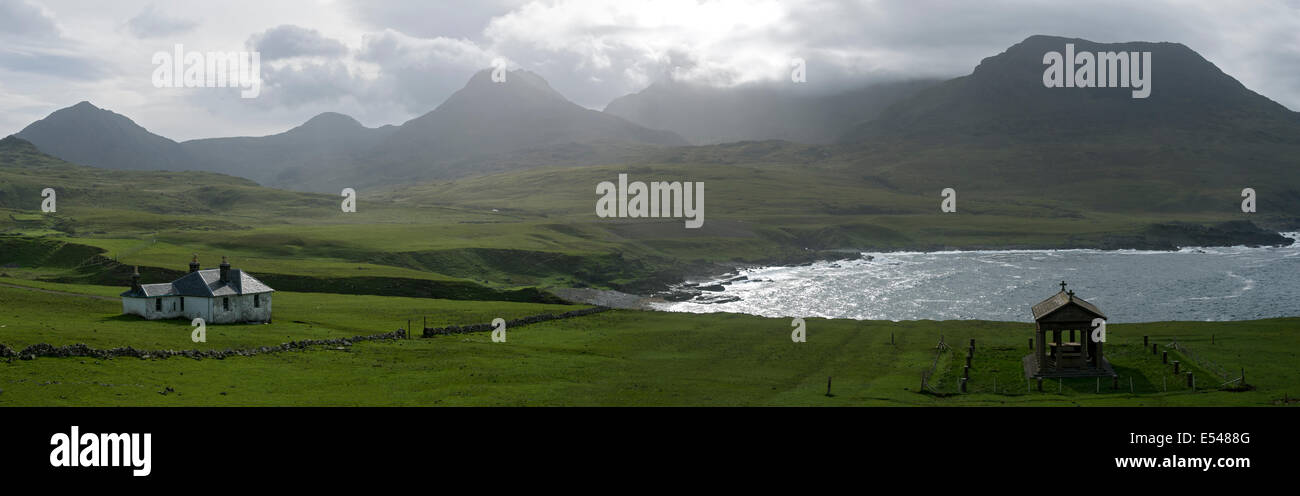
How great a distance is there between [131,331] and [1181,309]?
108 metres

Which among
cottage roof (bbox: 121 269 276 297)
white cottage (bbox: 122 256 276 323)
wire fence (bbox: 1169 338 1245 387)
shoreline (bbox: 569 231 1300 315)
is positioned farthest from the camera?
shoreline (bbox: 569 231 1300 315)

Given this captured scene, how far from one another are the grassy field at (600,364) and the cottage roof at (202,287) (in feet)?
8.73

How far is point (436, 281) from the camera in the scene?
111500 mm

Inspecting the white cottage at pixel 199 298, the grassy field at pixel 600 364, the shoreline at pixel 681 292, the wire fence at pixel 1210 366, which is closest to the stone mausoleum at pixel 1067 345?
the grassy field at pixel 600 364

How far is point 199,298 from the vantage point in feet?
226

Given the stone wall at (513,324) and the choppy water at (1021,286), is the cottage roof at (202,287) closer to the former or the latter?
the stone wall at (513,324)

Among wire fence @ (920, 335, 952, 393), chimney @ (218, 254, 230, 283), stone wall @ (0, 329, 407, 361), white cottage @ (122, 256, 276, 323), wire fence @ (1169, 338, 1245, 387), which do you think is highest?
chimney @ (218, 254, 230, 283)

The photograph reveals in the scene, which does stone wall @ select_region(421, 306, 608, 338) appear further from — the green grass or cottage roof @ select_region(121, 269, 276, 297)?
cottage roof @ select_region(121, 269, 276, 297)

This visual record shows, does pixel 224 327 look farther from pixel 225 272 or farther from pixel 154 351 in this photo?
pixel 154 351

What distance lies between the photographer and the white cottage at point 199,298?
68562 mm

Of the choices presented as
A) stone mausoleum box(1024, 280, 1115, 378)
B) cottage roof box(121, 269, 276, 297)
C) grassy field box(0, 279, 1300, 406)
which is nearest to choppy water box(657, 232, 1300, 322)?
grassy field box(0, 279, 1300, 406)

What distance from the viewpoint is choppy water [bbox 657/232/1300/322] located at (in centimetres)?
10875

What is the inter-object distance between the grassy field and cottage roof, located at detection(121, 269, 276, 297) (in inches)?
105
